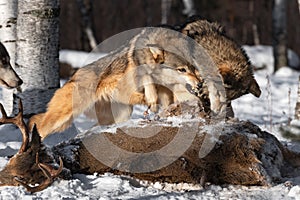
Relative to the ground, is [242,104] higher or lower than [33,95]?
lower

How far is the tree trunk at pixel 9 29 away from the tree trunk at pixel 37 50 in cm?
20

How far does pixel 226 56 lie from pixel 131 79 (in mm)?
816

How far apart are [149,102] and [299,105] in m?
1.68

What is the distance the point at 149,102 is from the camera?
4.70m


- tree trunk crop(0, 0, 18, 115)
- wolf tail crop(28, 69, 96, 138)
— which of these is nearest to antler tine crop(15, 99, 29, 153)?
wolf tail crop(28, 69, 96, 138)

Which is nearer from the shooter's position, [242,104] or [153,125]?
[153,125]

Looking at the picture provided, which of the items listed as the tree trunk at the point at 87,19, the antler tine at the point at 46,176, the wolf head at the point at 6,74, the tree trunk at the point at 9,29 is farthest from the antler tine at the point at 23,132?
the tree trunk at the point at 87,19

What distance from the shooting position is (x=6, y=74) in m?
4.80

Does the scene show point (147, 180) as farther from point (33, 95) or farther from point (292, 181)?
point (33, 95)

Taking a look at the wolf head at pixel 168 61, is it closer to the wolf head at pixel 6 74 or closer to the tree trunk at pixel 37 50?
the tree trunk at pixel 37 50

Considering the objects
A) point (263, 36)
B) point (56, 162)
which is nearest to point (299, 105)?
point (56, 162)

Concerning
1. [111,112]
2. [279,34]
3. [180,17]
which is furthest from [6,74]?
[180,17]

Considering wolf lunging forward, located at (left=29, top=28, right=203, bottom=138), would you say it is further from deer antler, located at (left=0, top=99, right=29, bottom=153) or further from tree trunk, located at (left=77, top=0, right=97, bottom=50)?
tree trunk, located at (left=77, top=0, right=97, bottom=50)

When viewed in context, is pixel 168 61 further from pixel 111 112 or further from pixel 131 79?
pixel 111 112
